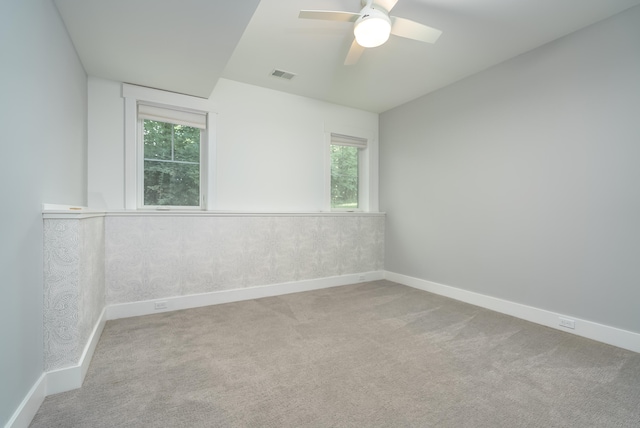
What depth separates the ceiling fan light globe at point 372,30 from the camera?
1.89 meters

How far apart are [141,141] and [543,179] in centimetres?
411

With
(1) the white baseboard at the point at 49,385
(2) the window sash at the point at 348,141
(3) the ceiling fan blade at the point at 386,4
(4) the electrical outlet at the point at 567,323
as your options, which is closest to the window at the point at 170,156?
(1) the white baseboard at the point at 49,385

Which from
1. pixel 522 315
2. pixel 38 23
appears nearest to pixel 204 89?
pixel 38 23

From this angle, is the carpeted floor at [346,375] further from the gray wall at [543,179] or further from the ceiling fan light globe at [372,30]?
the ceiling fan light globe at [372,30]

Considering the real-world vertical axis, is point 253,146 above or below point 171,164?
above

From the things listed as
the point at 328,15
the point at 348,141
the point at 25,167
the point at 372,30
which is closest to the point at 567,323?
the point at 372,30

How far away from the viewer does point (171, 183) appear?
3.19 metres

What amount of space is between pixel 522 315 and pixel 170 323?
11.2ft

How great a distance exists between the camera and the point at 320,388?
164 centimetres

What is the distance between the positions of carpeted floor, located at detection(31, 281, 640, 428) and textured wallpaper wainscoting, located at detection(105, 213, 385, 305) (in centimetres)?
39

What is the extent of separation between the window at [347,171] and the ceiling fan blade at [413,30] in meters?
2.15

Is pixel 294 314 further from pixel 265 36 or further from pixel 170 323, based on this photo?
pixel 265 36

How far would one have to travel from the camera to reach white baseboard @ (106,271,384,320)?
2736 mm

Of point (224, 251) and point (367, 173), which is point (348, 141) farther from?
point (224, 251)
